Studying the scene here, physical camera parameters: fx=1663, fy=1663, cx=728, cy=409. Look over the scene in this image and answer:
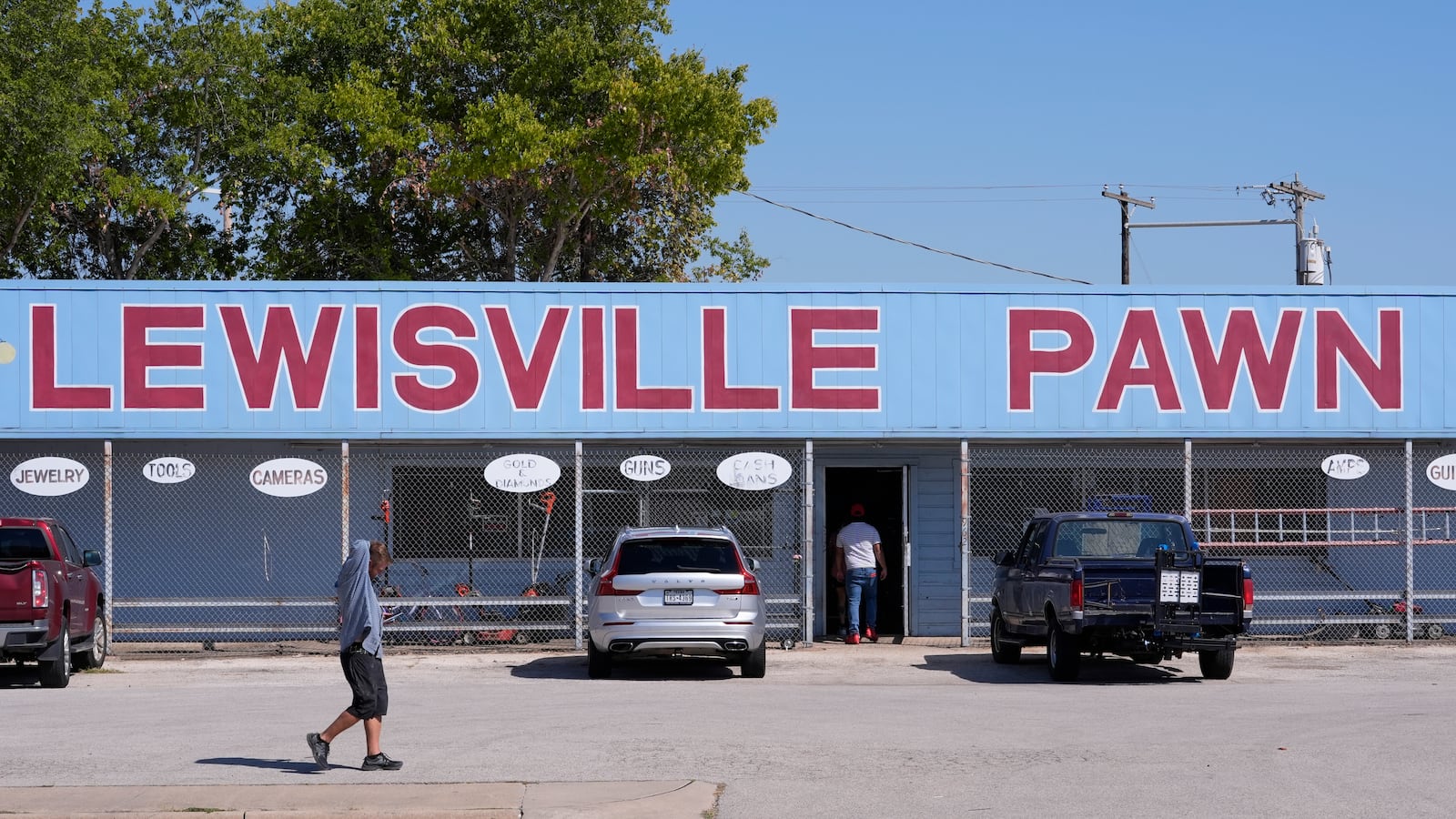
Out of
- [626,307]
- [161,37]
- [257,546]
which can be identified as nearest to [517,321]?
[626,307]

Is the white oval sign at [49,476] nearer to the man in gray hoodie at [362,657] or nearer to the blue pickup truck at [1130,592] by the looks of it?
the man in gray hoodie at [362,657]

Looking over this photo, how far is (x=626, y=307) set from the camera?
21562mm

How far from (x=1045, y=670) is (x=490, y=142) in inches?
782

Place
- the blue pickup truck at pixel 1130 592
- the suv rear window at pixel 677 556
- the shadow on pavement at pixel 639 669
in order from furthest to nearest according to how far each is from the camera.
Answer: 1. the shadow on pavement at pixel 639 669
2. the suv rear window at pixel 677 556
3. the blue pickup truck at pixel 1130 592

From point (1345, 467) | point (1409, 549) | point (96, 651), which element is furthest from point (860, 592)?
point (96, 651)

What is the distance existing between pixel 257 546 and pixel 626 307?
18.9ft

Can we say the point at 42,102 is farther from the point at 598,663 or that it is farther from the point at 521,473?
the point at 598,663

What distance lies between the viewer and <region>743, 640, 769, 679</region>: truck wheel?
55.8 ft

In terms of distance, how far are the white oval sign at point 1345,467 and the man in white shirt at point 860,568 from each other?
582 cm

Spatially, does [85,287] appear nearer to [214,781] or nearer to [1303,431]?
[214,781]

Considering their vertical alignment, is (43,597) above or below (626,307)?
below

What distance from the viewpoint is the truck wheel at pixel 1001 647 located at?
1888 cm

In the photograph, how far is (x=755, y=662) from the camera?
17.1m

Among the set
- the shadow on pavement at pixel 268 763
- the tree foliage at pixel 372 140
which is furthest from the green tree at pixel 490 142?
the shadow on pavement at pixel 268 763
